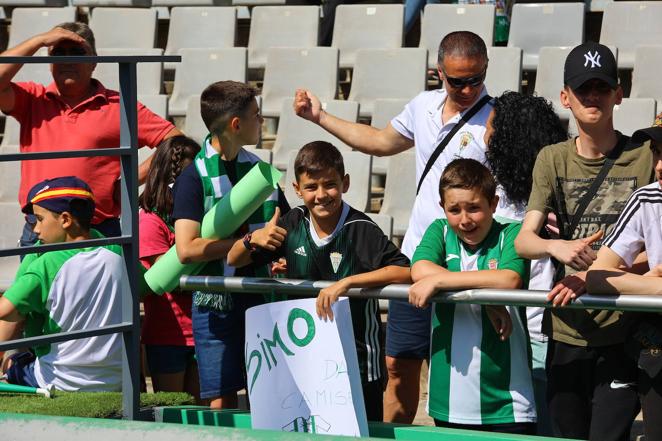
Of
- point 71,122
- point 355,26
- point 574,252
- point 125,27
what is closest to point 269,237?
point 574,252

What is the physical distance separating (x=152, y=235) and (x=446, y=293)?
185cm

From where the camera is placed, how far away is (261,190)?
3.98m

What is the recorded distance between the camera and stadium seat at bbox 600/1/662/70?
9.13 metres

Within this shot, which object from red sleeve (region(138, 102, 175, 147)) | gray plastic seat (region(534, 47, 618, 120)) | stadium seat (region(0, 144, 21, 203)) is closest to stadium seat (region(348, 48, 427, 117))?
gray plastic seat (region(534, 47, 618, 120))

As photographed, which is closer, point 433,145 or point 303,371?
point 303,371

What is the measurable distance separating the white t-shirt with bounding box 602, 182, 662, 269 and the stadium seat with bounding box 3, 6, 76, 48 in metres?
8.14

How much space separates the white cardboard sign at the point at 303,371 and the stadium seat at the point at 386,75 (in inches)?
212

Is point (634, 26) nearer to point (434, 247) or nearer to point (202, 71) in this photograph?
point (202, 71)

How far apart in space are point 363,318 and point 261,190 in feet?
1.91

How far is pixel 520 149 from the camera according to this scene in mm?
4348

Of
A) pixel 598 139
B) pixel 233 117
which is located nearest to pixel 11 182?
pixel 233 117

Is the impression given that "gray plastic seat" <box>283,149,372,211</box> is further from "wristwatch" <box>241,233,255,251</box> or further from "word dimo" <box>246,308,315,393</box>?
"word dimo" <box>246,308,315,393</box>

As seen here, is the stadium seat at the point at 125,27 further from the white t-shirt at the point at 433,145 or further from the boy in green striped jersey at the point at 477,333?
the boy in green striped jersey at the point at 477,333

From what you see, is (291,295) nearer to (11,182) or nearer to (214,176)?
(214,176)
